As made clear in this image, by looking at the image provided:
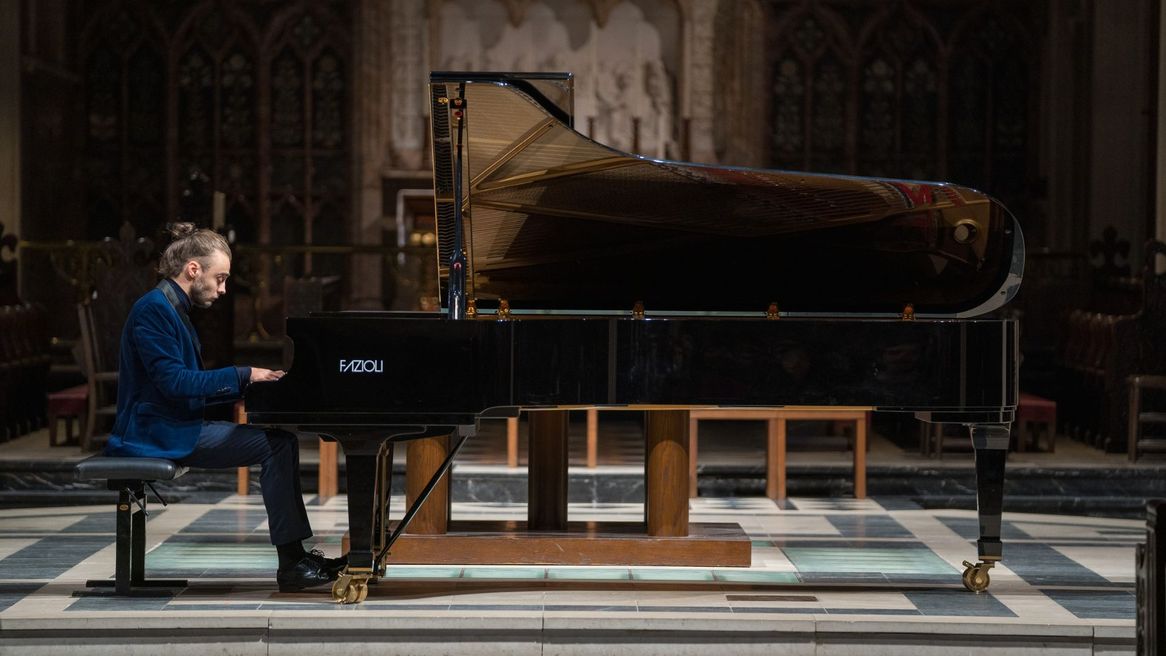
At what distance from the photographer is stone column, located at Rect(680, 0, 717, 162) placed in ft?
39.8

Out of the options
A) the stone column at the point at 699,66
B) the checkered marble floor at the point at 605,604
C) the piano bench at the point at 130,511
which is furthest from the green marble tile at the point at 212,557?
the stone column at the point at 699,66

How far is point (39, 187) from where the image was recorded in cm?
1160

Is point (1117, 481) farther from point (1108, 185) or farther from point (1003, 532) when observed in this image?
point (1108, 185)

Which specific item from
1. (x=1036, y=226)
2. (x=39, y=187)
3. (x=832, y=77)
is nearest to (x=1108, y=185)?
(x=1036, y=226)

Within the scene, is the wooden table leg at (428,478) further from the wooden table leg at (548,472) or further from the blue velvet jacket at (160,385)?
the blue velvet jacket at (160,385)

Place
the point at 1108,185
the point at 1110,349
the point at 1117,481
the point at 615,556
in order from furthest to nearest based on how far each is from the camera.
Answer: the point at 1108,185
the point at 1110,349
the point at 1117,481
the point at 615,556

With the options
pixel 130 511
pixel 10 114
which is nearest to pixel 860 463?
pixel 130 511

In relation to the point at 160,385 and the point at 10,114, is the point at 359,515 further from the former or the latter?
the point at 10,114

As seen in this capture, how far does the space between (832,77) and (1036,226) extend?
1983mm

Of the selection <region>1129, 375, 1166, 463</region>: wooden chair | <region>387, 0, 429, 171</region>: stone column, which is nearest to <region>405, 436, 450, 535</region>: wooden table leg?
<region>1129, 375, 1166, 463</region>: wooden chair

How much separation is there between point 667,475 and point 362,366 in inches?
50.9

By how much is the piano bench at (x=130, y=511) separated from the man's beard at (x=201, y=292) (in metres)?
0.52

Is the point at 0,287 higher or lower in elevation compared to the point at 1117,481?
higher

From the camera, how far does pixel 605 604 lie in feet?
15.8
